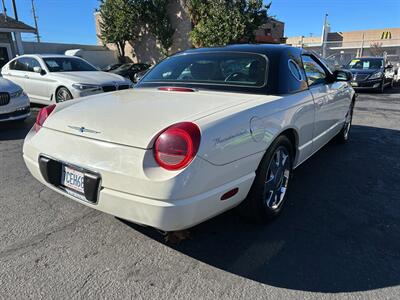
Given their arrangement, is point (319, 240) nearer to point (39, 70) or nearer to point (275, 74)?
point (275, 74)

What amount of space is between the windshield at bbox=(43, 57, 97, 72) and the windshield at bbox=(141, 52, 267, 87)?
5.92 m

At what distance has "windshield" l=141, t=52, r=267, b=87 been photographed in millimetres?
3104

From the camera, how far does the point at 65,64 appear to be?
8.80m

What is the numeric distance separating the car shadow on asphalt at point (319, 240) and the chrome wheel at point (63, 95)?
584cm

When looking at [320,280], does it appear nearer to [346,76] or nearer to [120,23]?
[346,76]

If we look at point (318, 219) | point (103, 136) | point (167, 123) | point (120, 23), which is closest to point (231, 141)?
point (167, 123)

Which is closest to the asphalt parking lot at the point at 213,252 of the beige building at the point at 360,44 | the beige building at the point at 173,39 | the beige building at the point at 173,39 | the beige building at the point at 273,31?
the beige building at the point at 173,39

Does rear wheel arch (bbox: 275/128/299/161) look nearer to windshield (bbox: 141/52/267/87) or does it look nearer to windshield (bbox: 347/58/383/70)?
windshield (bbox: 141/52/267/87)

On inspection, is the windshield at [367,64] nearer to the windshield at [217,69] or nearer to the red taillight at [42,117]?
the windshield at [217,69]

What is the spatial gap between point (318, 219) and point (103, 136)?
A: 205 cm

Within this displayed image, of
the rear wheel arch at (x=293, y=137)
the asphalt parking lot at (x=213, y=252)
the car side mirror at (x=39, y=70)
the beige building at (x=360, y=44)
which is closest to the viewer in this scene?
the asphalt parking lot at (x=213, y=252)

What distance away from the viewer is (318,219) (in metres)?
3.04

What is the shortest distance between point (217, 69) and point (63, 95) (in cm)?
570

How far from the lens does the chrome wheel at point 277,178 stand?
9.43ft
